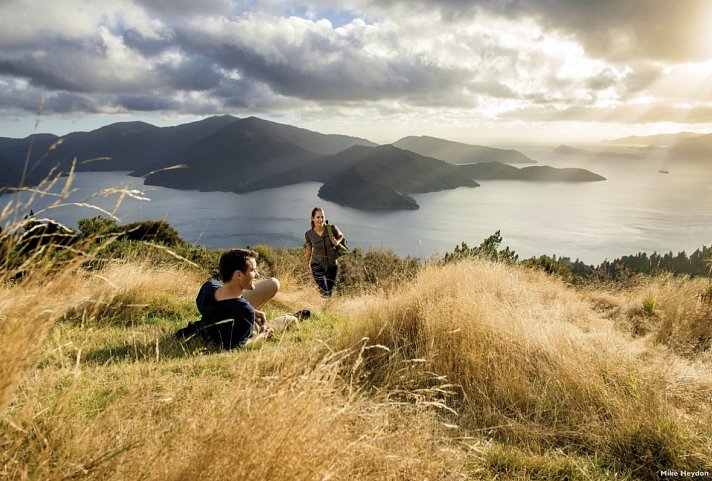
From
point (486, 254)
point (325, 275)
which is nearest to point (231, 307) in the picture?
point (325, 275)

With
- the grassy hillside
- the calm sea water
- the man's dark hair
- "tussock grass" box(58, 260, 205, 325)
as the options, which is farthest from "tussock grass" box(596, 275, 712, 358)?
the calm sea water

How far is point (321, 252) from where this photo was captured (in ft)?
32.1

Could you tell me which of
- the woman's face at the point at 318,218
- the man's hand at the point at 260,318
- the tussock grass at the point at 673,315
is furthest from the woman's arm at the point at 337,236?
the tussock grass at the point at 673,315

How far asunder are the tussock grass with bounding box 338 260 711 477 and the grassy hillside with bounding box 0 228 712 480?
16mm

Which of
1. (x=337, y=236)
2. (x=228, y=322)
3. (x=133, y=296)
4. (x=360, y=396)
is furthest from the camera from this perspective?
(x=337, y=236)

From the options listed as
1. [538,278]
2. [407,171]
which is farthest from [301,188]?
[538,278]

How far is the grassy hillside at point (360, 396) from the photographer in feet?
6.34

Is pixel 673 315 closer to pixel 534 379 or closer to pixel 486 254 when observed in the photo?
pixel 534 379

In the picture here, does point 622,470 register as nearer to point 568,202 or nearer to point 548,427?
point 548,427

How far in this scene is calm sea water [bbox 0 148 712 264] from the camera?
83500 mm

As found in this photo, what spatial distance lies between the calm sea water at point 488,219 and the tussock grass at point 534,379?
1821 inches

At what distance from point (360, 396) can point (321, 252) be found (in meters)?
7.30

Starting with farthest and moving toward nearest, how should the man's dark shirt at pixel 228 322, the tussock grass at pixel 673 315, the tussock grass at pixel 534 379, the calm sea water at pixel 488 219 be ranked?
the calm sea water at pixel 488 219 → the tussock grass at pixel 673 315 → the man's dark shirt at pixel 228 322 → the tussock grass at pixel 534 379

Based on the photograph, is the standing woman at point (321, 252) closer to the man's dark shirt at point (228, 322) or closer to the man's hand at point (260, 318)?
the man's hand at point (260, 318)
